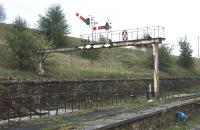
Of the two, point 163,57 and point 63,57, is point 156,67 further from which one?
point 163,57

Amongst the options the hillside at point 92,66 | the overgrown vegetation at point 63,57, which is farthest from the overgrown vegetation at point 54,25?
the hillside at point 92,66

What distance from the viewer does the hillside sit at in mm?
31194

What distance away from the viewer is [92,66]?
144 feet

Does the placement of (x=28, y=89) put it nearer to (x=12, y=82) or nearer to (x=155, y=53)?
(x=12, y=82)

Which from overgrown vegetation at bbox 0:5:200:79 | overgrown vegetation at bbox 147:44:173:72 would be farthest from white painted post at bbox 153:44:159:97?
overgrown vegetation at bbox 147:44:173:72

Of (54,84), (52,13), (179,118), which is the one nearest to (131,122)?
(179,118)

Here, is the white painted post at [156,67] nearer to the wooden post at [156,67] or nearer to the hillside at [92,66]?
the wooden post at [156,67]

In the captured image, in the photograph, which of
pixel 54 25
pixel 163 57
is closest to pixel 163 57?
pixel 163 57

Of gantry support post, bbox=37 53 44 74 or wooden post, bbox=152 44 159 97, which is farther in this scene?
gantry support post, bbox=37 53 44 74

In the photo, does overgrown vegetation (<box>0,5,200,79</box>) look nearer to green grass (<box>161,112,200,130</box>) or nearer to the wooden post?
the wooden post

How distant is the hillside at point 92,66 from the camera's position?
1228 inches

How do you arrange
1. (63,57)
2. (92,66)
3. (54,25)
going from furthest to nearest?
(54,25), (92,66), (63,57)

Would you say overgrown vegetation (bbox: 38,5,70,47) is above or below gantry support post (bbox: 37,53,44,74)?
above

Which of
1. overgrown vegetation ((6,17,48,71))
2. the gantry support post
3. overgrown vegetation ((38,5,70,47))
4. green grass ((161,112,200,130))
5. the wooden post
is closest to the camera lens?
green grass ((161,112,200,130))
